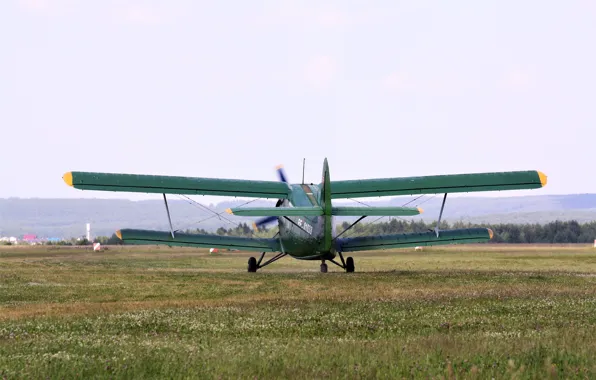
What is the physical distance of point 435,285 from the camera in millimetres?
23609

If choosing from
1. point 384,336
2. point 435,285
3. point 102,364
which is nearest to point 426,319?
point 384,336

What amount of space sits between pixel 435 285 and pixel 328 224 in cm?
585

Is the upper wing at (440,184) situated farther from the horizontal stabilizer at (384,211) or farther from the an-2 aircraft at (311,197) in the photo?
the horizontal stabilizer at (384,211)

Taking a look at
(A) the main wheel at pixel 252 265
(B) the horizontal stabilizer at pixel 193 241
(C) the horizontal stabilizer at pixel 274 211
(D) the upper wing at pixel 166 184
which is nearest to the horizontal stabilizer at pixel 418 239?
(B) the horizontal stabilizer at pixel 193 241

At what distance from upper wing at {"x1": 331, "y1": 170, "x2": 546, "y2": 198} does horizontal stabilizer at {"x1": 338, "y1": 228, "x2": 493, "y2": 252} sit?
10.0ft

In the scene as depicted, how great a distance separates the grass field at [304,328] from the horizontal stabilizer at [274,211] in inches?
86.7

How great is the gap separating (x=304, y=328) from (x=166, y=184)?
51.9 feet

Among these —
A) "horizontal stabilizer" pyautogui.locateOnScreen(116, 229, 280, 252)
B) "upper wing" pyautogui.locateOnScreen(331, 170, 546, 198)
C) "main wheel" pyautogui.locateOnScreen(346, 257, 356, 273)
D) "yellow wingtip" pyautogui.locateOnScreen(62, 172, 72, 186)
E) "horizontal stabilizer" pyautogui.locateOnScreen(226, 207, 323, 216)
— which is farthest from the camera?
"main wheel" pyautogui.locateOnScreen(346, 257, 356, 273)

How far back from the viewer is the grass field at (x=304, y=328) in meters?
8.97

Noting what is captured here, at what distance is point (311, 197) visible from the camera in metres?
30.7

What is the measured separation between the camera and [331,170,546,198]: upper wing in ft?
92.5

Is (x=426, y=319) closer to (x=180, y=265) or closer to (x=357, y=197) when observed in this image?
(x=357, y=197)

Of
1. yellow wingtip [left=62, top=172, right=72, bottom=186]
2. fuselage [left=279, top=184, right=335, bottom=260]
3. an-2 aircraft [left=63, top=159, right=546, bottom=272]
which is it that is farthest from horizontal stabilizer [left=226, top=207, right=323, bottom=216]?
yellow wingtip [left=62, top=172, right=72, bottom=186]

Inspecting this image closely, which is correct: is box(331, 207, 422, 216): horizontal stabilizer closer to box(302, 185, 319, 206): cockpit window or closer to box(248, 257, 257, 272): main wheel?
box(302, 185, 319, 206): cockpit window
